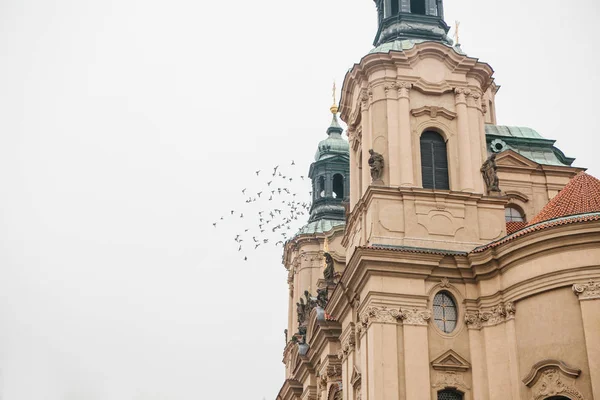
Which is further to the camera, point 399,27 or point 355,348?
point 399,27

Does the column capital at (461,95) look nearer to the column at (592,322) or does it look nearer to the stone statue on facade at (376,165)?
the stone statue on facade at (376,165)

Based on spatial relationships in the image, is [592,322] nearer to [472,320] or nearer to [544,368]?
[544,368]

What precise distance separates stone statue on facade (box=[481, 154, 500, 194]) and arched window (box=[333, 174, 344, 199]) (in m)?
16.6

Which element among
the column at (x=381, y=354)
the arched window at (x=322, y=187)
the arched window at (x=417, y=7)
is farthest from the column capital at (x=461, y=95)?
the arched window at (x=322, y=187)

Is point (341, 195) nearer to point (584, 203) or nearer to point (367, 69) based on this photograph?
point (367, 69)

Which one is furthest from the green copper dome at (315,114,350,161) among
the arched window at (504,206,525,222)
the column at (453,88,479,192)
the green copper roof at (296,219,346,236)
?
the column at (453,88,479,192)

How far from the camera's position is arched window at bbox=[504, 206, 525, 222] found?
28.7 metres

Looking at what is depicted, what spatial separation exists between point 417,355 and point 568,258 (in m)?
4.31

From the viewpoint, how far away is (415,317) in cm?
2211

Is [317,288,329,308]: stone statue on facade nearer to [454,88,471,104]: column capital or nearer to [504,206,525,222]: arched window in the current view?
[504,206,525,222]: arched window

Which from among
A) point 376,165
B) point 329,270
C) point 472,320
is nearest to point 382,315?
point 472,320

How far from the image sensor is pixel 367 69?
1029 inches

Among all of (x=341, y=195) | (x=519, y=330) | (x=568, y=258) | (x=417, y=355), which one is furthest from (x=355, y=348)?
(x=341, y=195)

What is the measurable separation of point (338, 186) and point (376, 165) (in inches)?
664
